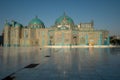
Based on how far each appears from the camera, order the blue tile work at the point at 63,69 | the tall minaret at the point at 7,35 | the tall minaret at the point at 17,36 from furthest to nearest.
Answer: the tall minaret at the point at 17,36
the tall minaret at the point at 7,35
the blue tile work at the point at 63,69

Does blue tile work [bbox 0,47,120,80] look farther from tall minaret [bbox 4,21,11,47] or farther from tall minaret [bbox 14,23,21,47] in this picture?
tall minaret [bbox 4,21,11,47]

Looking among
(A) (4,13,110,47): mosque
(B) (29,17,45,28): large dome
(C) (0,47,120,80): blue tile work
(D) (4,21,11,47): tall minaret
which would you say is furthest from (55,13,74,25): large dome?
(C) (0,47,120,80): blue tile work

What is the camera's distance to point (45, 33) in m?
65.8

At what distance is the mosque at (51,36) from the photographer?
210ft

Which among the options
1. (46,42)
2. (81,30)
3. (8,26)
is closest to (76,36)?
(81,30)

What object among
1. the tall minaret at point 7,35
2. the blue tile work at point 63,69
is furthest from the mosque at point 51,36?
the blue tile work at point 63,69

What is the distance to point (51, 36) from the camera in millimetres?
65812

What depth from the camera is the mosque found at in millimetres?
63938

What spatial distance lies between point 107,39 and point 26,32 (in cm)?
4023

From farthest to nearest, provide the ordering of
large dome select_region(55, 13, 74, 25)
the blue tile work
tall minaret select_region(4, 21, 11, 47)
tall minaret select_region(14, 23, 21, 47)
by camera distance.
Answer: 1. large dome select_region(55, 13, 74, 25)
2. tall minaret select_region(14, 23, 21, 47)
3. tall minaret select_region(4, 21, 11, 47)
4. the blue tile work

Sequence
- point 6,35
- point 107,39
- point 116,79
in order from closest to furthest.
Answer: point 116,79, point 6,35, point 107,39

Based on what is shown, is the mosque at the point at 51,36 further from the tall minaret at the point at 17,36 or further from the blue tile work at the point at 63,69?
the blue tile work at the point at 63,69

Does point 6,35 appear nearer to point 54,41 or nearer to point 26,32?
point 26,32

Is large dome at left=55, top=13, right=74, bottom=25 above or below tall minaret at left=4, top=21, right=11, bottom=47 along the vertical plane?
above
